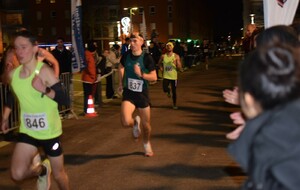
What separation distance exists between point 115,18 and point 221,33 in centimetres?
3671

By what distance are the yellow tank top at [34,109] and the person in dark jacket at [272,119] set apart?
10.1 ft

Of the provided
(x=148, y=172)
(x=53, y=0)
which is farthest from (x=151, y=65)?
(x=53, y=0)

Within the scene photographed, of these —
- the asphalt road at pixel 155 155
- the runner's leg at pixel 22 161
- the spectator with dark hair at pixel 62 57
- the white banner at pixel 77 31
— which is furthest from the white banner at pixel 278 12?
the spectator with dark hair at pixel 62 57

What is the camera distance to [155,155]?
818cm

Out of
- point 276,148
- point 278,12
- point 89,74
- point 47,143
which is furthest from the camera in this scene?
point 89,74

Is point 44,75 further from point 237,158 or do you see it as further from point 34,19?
point 34,19

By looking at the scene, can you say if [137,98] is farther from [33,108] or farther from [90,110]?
[90,110]

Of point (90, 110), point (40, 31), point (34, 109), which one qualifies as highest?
point (40, 31)

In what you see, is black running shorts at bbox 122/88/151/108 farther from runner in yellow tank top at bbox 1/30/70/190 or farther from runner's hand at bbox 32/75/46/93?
runner's hand at bbox 32/75/46/93

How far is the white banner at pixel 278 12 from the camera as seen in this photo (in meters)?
6.07

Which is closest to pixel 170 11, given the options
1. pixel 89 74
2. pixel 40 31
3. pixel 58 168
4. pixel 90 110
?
pixel 40 31

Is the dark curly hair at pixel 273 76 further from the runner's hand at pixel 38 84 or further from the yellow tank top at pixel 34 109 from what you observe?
the yellow tank top at pixel 34 109

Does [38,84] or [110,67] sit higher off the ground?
[38,84]

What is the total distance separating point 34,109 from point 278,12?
3185 millimetres
